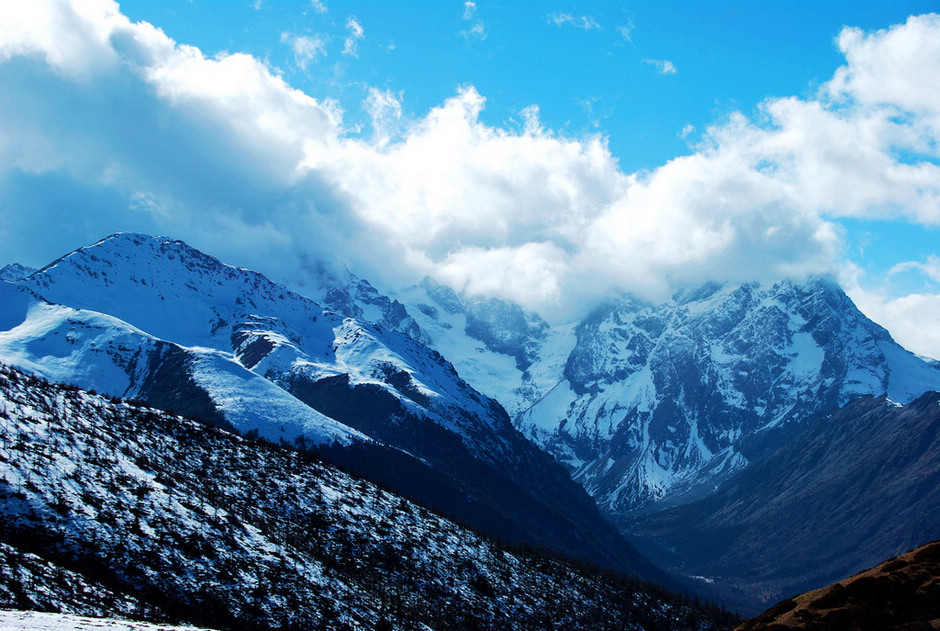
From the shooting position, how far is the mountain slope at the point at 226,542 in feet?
249

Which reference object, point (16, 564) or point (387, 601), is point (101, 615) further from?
point (387, 601)

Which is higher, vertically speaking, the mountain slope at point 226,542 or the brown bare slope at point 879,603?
the brown bare slope at point 879,603

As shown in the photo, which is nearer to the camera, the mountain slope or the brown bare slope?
the brown bare slope

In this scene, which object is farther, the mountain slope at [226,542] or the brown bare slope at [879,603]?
the mountain slope at [226,542]

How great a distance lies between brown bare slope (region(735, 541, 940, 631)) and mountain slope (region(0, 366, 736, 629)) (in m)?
52.1

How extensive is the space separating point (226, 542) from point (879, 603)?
230ft

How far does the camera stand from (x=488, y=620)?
11681 centimetres

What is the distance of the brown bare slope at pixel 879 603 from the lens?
47531 mm

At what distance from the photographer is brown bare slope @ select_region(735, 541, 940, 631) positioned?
156ft

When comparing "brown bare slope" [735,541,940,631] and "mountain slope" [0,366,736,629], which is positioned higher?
"brown bare slope" [735,541,940,631]

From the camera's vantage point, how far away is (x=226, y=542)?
92.2 metres

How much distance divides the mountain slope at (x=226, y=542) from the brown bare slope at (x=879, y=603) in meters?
52.1

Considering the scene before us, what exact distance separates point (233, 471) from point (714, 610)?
128230 millimetres

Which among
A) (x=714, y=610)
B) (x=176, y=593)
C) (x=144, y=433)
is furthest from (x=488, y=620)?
(x=714, y=610)
